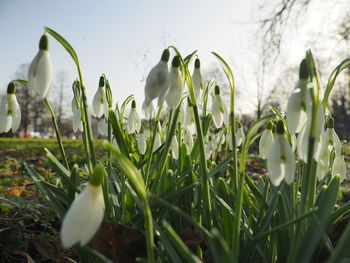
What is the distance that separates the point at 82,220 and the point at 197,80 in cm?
81

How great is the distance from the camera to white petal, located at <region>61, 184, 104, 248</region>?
2.15 feet

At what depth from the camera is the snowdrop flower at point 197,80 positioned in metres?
1.30

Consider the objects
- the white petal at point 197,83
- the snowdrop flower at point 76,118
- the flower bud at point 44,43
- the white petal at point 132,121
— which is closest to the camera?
the flower bud at point 44,43

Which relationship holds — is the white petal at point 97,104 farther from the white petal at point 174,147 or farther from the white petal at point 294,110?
the white petal at point 294,110

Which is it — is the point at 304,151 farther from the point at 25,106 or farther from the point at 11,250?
the point at 25,106

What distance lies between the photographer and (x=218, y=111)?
59.3 inches

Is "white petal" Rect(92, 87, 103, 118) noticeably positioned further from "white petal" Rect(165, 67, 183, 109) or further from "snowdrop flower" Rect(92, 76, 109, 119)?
"white petal" Rect(165, 67, 183, 109)

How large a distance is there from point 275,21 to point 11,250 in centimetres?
1127

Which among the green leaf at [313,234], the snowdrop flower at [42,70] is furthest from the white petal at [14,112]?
the green leaf at [313,234]

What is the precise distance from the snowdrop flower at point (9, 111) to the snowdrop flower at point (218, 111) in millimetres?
853

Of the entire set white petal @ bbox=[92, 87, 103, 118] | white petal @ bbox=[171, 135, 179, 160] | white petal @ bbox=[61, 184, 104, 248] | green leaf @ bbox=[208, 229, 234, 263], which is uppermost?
white petal @ bbox=[92, 87, 103, 118]

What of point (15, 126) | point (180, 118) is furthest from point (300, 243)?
point (15, 126)

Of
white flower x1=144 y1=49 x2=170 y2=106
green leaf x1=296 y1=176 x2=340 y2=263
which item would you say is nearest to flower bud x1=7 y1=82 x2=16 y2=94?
white flower x1=144 y1=49 x2=170 y2=106

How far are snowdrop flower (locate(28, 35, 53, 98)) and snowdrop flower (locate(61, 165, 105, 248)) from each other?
0.47 m
